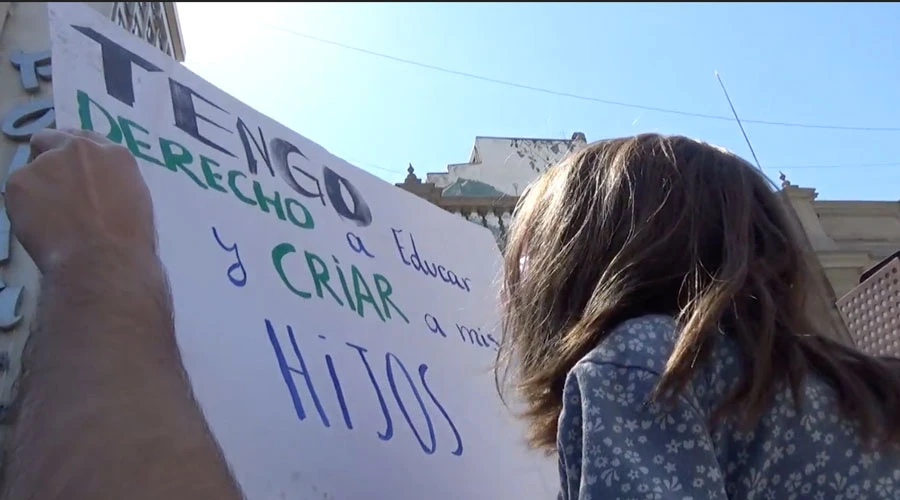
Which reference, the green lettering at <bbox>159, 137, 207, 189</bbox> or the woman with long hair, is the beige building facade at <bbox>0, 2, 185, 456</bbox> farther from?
the woman with long hair

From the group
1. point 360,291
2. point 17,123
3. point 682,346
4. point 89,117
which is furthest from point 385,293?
point 17,123

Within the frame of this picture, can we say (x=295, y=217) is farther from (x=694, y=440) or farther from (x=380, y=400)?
(x=694, y=440)

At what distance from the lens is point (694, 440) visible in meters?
0.54

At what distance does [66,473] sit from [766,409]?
1.50 feet

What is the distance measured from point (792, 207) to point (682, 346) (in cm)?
41

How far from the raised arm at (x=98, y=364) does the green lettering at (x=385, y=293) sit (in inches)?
16.7

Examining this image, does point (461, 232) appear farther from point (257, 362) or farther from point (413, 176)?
point (257, 362)

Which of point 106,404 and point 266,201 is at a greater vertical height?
point 266,201

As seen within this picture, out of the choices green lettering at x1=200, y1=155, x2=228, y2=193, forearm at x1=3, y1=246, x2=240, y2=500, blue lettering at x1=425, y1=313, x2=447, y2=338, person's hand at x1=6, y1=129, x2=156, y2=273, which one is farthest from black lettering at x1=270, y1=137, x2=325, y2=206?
forearm at x1=3, y1=246, x2=240, y2=500

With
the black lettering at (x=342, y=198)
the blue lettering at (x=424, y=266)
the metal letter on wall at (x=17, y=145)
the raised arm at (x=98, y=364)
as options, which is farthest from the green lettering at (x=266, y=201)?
the metal letter on wall at (x=17, y=145)

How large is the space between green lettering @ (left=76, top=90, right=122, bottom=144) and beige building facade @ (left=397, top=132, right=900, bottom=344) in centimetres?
46

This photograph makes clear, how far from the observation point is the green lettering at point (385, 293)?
103cm

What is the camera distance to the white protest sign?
2.59 feet

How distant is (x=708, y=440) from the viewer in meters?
0.55
